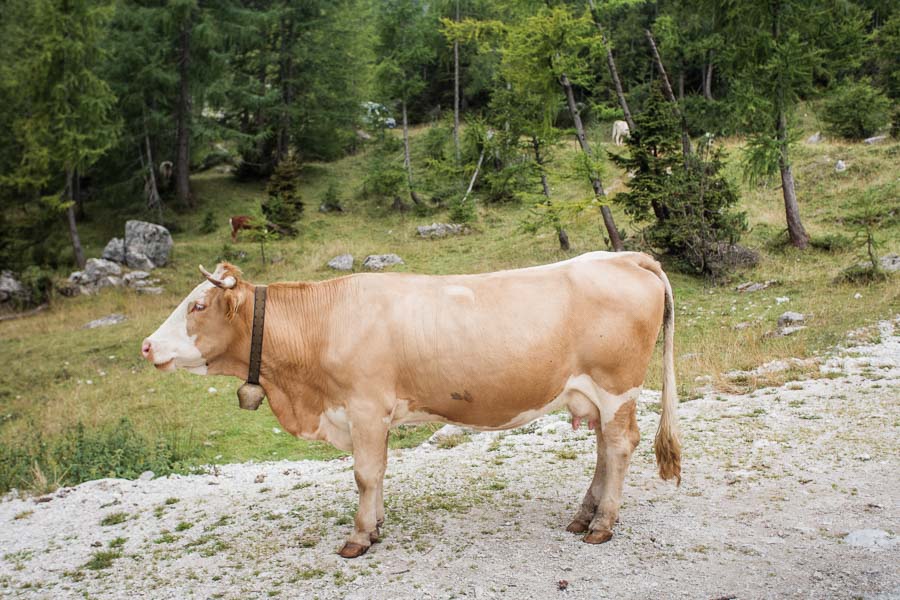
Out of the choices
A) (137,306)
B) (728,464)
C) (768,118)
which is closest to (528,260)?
(768,118)

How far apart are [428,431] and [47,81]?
78.2 feet

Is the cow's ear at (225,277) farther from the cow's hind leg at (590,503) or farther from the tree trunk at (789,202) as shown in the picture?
the tree trunk at (789,202)

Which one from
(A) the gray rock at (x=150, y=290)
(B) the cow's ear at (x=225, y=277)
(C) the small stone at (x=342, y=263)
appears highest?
(B) the cow's ear at (x=225, y=277)

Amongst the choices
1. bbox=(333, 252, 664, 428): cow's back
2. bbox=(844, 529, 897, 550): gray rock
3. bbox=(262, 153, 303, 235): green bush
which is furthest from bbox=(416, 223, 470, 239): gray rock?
bbox=(844, 529, 897, 550): gray rock

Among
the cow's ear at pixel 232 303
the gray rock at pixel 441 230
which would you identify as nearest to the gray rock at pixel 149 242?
the gray rock at pixel 441 230

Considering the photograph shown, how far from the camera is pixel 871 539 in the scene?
16.4 ft

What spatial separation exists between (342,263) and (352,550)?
1914 centimetres

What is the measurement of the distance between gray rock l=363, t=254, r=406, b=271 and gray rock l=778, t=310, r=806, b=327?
44.5 ft

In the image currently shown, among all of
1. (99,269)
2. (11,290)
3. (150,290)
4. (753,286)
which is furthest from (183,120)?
(753,286)

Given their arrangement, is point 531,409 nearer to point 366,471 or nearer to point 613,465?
point 613,465

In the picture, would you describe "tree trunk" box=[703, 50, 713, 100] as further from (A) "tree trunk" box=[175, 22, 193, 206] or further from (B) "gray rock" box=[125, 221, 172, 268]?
(B) "gray rock" box=[125, 221, 172, 268]

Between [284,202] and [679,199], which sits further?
[284,202]

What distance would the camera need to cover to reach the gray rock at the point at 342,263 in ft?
78.7

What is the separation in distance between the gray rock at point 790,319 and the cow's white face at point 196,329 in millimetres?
10581
